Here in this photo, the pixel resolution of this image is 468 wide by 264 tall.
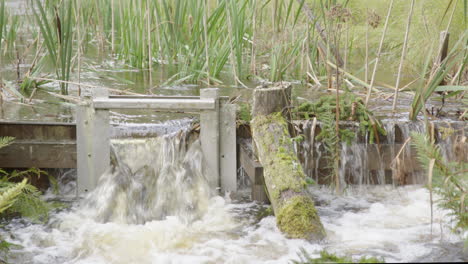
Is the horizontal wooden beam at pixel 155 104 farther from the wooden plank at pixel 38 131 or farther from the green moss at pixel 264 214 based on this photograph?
the green moss at pixel 264 214

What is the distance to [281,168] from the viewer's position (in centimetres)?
381

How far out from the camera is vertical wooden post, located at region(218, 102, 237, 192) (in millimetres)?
4617

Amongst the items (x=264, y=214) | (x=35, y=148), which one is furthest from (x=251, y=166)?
(x=35, y=148)

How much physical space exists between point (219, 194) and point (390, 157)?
51.0 inches

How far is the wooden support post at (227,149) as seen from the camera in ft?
15.1

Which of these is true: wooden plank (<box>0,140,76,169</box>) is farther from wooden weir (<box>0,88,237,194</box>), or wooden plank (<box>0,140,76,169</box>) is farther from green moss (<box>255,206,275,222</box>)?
green moss (<box>255,206,275,222</box>)

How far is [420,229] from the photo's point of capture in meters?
3.84

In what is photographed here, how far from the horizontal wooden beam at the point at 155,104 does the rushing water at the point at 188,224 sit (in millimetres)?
264

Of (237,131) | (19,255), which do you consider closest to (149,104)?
(237,131)

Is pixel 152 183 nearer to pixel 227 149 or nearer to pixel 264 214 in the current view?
pixel 227 149

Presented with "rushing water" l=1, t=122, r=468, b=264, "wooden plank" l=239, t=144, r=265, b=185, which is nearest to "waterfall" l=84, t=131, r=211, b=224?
"rushing water" l=1, t=122, r=468, b=264

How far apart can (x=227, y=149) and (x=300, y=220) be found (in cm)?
129

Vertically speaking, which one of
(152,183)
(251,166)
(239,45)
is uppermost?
(239,45)

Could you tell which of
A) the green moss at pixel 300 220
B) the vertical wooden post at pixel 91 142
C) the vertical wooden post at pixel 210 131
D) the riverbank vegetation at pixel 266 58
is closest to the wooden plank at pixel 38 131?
the vertical wooden post at pixel 91 142
